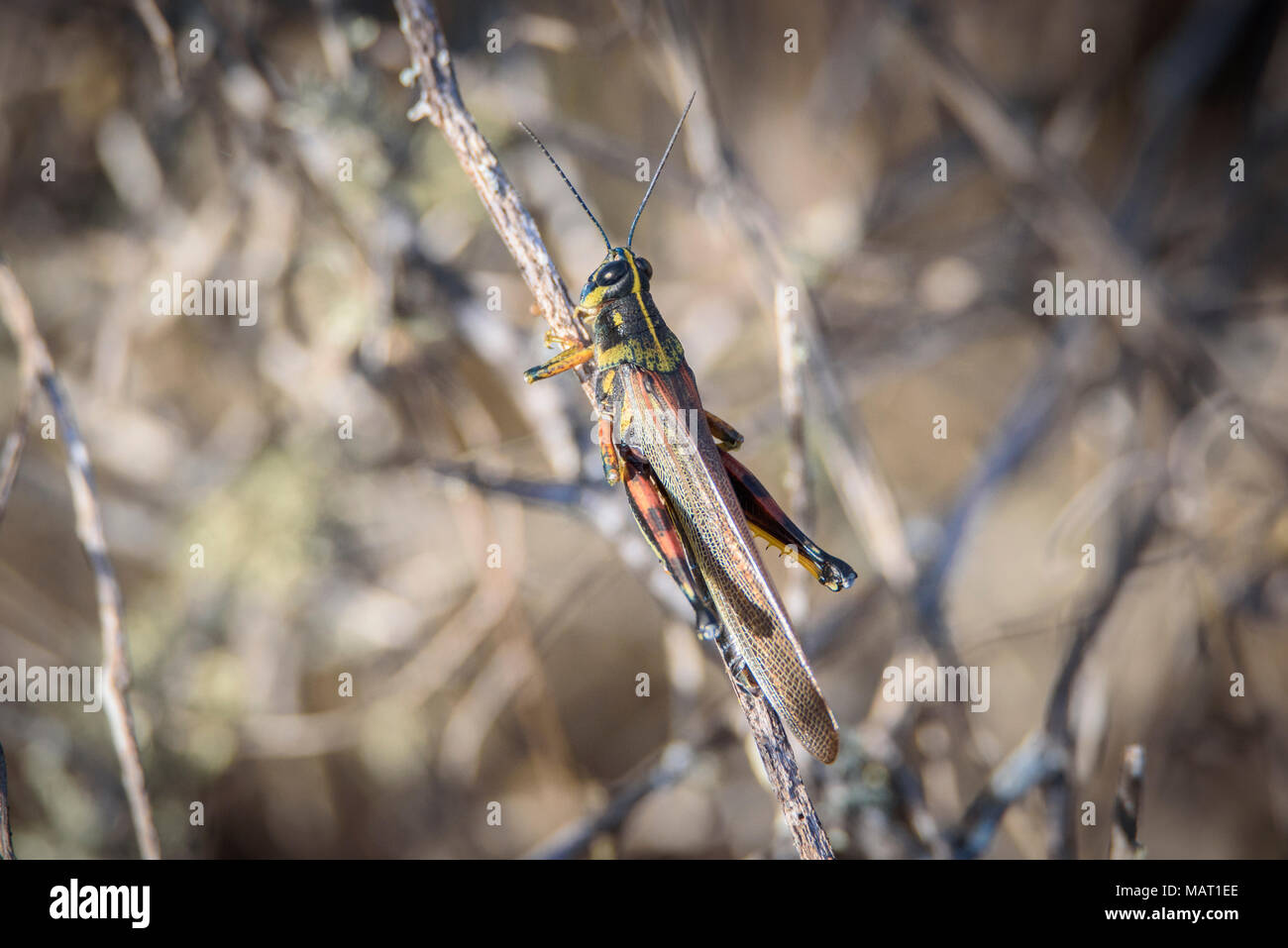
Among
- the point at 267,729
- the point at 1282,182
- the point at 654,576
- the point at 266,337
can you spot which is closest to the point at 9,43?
the point at 266,337

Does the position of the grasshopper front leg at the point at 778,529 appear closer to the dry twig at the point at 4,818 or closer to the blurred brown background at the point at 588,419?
the blurred brown background at the point at 588,419

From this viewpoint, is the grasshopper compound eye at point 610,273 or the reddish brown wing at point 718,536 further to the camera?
the grasshopper compound eye at point 610,273

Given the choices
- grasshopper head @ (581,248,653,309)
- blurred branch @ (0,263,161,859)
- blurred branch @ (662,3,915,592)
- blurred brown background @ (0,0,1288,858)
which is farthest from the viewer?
blurred brown background @ (0,0,1288,858)

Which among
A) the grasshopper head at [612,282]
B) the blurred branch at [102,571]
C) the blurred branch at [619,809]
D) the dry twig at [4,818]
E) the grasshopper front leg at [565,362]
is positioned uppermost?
the grasshopper head at [612,282]

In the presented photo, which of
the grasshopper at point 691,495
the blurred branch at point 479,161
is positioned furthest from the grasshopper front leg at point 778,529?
the blurred branch at point 479,161

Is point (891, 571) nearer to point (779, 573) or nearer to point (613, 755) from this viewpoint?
point (779, 573)

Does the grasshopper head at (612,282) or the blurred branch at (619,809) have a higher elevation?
the grasshopper head at (612,282)

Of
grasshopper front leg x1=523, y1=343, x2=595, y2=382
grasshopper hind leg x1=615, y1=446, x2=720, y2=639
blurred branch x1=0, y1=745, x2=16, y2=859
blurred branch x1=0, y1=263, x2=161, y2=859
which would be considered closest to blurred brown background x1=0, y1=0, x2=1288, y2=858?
grasshopper hind leg x1=615, y1=446, x2=720, y2=639

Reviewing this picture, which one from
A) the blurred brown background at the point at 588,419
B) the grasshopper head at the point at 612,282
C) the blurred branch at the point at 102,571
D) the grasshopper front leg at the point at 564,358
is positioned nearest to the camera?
the blurred branch at the point at 102,571

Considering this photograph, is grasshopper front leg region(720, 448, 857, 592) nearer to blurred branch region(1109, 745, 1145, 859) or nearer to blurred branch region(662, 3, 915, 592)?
blurred branch region(662, 3, 915, 592)
